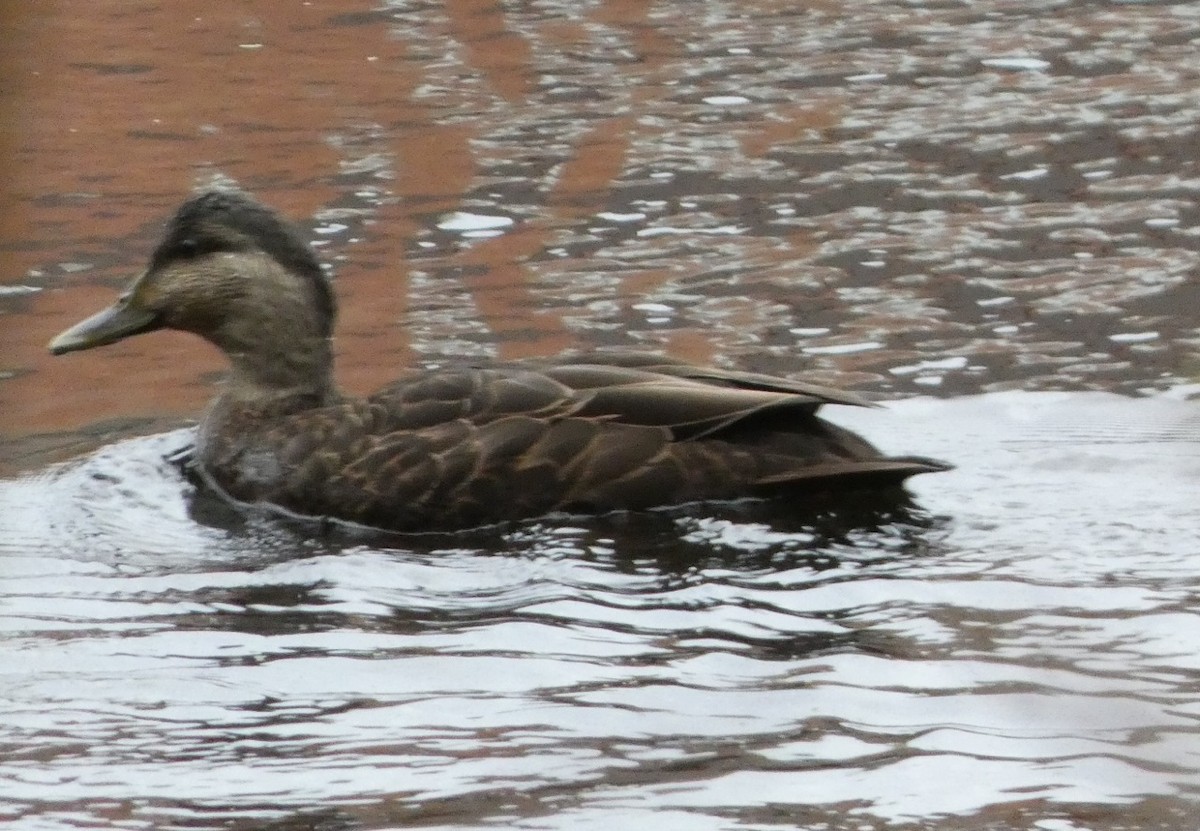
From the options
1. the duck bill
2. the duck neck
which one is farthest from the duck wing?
the duck bill

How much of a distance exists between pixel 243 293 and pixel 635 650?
111 inches

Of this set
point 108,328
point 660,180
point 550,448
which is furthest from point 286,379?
point 660,180

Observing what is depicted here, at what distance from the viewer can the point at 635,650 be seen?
5516 millimetres

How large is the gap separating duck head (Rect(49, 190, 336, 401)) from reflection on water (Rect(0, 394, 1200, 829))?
20.2 inches

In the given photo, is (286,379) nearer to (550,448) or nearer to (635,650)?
(550,448)

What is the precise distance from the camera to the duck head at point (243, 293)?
25.0 feet

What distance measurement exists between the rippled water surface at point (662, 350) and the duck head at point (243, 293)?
0.50m

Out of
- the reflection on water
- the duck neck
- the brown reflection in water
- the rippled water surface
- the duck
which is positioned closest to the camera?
the reflection on water

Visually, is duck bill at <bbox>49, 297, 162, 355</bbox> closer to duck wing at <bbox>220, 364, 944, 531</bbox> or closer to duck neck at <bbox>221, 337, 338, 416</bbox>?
duck neck at <bbox>221, 337, 338, 416</bbox>

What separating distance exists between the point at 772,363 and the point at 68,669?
3822 mm

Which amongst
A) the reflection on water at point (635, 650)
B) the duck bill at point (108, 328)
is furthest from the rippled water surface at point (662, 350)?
the duck bill at point (108, 328)

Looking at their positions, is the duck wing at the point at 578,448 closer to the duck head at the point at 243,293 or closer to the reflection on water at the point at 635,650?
the reflection on water at the point at 635,650

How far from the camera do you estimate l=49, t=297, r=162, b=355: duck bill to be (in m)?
7.62

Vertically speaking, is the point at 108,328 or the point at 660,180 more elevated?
the point at 108,328
